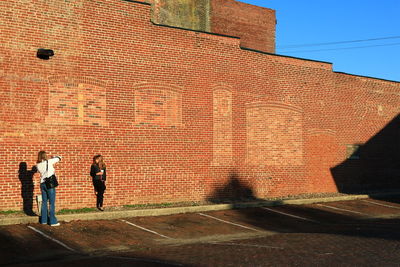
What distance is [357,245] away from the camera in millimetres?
11031

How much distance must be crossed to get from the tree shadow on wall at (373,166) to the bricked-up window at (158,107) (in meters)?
8.69

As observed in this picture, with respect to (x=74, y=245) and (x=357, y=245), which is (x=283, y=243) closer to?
(x=357, y=245)

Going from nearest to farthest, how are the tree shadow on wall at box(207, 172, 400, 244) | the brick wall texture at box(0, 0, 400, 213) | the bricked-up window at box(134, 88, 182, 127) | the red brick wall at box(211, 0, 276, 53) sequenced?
1. the tree shadow on wall at box(207, 172, 400, 244)
2. the brick wall texture at box(0, 0, 400, 213)
3. the bricked-up window at box(134, 88, 182, 127)
4. the red brick wall at box(211, 0, 276, 53)

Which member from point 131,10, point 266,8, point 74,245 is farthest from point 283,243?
point 266,8

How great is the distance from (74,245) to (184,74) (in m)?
8.03

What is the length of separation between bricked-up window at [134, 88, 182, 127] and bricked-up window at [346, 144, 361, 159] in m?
9.50

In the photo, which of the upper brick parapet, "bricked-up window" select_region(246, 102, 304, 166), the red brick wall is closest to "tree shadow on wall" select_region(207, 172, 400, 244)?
"bricked-up window" select_region(246, 102, 304, 166)

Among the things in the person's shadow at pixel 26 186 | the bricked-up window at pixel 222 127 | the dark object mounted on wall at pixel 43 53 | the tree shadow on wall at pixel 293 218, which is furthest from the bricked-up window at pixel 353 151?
the person's shadow at pixel 26 186

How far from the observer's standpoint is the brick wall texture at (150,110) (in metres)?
13.9

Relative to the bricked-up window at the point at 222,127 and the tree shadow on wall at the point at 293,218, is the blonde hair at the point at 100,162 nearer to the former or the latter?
the tree shadow on wall at the point at 293,218

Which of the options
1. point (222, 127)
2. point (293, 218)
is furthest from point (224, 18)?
point (293, 218)

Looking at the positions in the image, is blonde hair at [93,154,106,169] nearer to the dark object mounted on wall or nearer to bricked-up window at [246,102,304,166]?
the dark object mounted on wall

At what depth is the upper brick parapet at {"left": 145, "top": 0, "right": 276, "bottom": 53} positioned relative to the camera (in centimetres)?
2766

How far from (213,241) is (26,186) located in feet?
18.1
